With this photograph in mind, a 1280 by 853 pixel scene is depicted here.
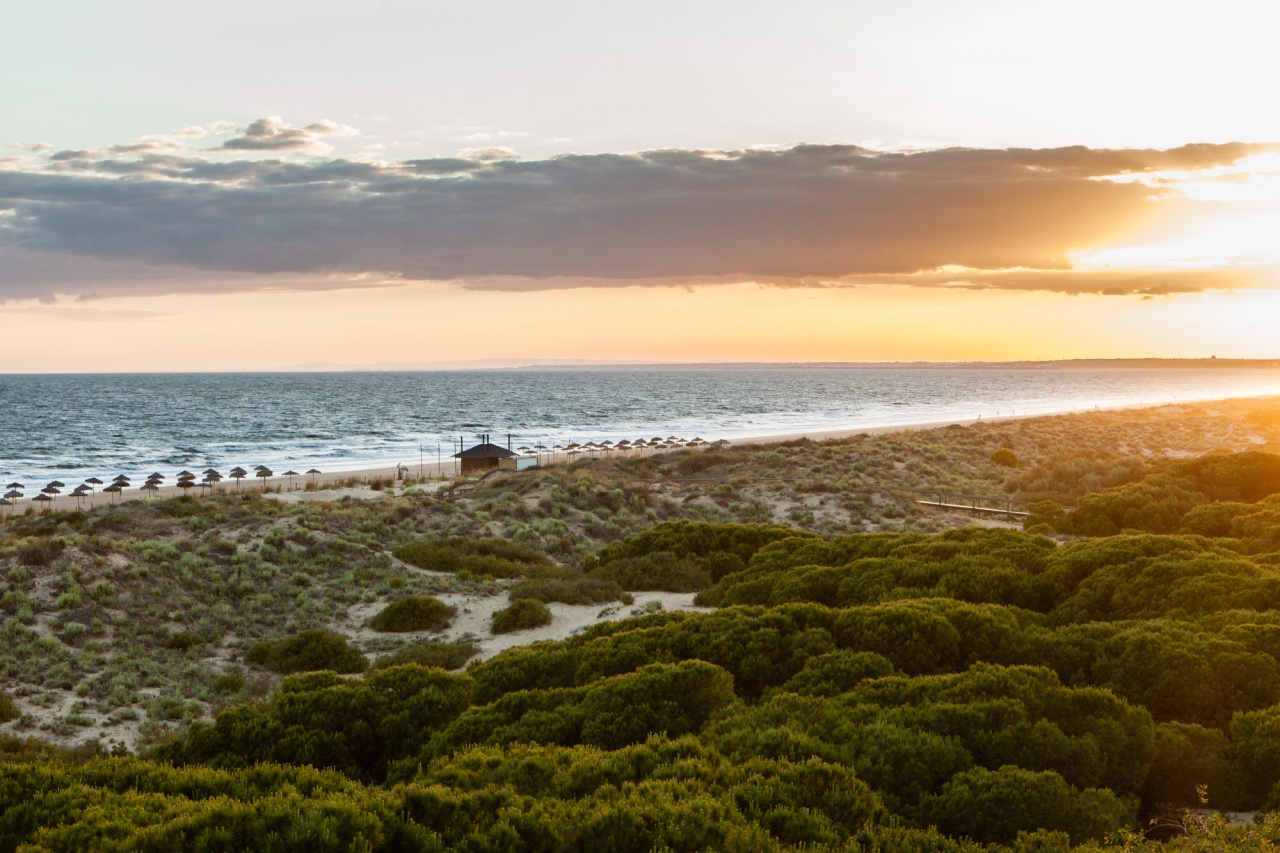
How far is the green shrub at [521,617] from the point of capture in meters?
18.0

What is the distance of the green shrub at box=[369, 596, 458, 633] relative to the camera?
18.6 meters

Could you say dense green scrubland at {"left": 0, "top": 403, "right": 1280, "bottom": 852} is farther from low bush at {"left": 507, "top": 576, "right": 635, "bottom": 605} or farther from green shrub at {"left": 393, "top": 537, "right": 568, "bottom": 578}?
green shrub at {"left": 393, "top": 537, "right": 568, "bottom": 578}

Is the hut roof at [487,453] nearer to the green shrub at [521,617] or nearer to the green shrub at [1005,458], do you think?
the green shrub at [1005,458]

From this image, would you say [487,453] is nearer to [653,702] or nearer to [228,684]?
[228,684]

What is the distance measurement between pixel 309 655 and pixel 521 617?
4.04m

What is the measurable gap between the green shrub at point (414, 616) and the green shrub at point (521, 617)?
47.4 inches

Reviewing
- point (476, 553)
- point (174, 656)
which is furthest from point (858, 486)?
point (174, 656)

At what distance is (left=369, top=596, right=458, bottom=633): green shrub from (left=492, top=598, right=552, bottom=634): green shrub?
3.95ft

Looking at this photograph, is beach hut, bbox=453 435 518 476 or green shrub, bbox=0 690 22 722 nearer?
A: green shrub, bbox=0 690 22 722

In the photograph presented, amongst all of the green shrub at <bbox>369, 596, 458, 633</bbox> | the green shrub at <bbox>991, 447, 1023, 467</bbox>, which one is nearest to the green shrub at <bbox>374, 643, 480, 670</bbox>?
the green shrub at <bbox>369, 596, 458, 633</bbox>

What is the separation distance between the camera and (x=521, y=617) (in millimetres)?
18234

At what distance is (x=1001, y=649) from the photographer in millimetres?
10164

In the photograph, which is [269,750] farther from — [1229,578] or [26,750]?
[1229,578]

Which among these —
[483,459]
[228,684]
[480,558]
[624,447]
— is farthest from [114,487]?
[228,684]
